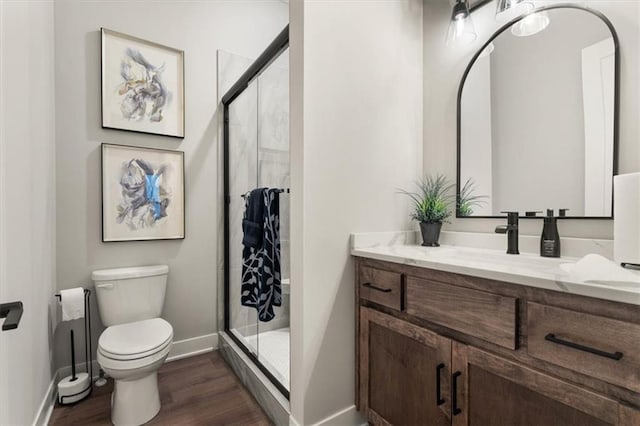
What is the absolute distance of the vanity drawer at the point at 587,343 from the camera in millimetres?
701

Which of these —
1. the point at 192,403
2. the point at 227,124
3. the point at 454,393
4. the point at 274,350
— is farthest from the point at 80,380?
A: the point at 454,393

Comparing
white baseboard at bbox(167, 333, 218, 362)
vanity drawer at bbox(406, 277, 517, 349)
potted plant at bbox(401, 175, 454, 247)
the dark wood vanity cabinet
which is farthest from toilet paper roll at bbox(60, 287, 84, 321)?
potted plant at bbox(401, 175, 454, 247)

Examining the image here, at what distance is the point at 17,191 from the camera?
121cm

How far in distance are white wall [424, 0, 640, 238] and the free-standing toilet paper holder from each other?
7.85ft

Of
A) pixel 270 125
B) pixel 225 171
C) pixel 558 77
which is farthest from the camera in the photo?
pixel 225 171

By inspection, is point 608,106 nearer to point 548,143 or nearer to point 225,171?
point 548,143

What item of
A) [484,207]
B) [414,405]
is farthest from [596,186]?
[414,405]

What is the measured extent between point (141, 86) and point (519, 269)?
257cm

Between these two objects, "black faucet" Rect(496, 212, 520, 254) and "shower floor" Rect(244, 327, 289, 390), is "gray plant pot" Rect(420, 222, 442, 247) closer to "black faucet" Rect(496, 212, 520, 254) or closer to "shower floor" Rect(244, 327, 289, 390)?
"black faucet" Rect(496, 212, 520, 254)

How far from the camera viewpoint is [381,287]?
134 centimetres

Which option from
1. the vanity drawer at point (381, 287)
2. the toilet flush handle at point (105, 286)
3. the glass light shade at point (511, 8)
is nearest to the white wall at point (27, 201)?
the toilet flush handle at point (105, 286)

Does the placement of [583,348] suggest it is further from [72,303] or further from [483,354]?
[72,303]

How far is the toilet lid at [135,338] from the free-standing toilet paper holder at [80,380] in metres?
0.31

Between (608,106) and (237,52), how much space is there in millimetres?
2538
